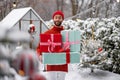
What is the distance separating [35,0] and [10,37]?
116 ft

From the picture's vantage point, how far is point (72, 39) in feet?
15.8

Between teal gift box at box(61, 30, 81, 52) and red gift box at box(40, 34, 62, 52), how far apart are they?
0.40ft

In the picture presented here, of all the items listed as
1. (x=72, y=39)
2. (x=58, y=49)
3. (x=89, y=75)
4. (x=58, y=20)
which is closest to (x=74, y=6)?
(x=89, y=75)

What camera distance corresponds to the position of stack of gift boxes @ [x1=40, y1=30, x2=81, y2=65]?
4.88 m

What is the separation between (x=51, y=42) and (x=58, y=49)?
0.48 ft

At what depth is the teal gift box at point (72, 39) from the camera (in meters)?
4.78

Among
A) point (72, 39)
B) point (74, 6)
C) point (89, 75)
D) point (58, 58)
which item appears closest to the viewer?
point (72, 39)

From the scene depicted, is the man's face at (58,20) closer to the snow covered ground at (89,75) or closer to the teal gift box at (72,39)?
the teal gift box at (72,39)

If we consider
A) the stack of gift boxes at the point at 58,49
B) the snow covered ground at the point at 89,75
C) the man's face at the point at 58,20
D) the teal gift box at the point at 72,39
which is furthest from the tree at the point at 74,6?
the teal gift box at the point at 72,39

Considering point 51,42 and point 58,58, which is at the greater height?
point 51,42

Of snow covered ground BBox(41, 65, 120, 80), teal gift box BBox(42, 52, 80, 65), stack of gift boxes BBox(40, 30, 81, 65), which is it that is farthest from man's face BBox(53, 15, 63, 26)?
snow covered ground BBox(41, 65, 120, 80)

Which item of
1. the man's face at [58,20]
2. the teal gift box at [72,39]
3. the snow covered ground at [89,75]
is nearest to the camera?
the teal gift box at [72,39]

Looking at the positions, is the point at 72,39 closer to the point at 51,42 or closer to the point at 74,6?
the point at 51,42

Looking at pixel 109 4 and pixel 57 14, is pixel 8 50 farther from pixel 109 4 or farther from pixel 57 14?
pixel 109 4
